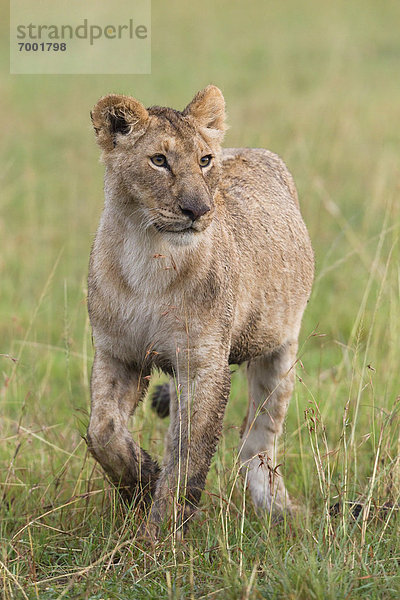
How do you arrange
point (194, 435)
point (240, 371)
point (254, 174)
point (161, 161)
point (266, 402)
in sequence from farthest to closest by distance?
point (240, 371), point (266, 402), point (254, 174), point (194, 435), point (161, 161)

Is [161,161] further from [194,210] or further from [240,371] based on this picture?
[240,371]

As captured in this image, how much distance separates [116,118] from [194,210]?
2.03ft

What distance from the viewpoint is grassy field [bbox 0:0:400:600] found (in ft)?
12.8

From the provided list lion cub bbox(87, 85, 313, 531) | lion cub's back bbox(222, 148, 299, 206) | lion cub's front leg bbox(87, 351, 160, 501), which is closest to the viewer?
lion cub bbox(87, 85, 313, 531)

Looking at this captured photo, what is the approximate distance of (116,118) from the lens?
173 inches

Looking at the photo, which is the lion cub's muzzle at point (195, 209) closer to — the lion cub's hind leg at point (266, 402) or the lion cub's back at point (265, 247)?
the lion cub's back at point (265, 247)

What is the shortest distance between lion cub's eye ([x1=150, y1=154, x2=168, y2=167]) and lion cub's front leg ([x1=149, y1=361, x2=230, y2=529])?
2.89 ft

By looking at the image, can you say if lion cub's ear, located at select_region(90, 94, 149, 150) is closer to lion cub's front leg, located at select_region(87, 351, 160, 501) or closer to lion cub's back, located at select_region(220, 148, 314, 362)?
lion cub's back, located at select_region(220, 148, 314, 362)

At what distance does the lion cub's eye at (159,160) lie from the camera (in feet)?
14.0

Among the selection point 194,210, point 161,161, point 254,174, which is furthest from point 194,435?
point 254,174

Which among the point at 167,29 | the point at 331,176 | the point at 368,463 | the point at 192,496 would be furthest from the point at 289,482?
the point at 167,29

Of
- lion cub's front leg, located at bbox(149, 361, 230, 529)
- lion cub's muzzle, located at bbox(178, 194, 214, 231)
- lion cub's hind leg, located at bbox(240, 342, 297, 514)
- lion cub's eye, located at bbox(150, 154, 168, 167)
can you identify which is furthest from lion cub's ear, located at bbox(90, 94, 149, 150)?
lion cub's hind leg, located at bbox(240, 342, 297, 514)

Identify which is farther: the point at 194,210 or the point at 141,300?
the point at 141,300

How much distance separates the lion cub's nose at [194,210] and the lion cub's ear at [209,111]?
0.57 metres
